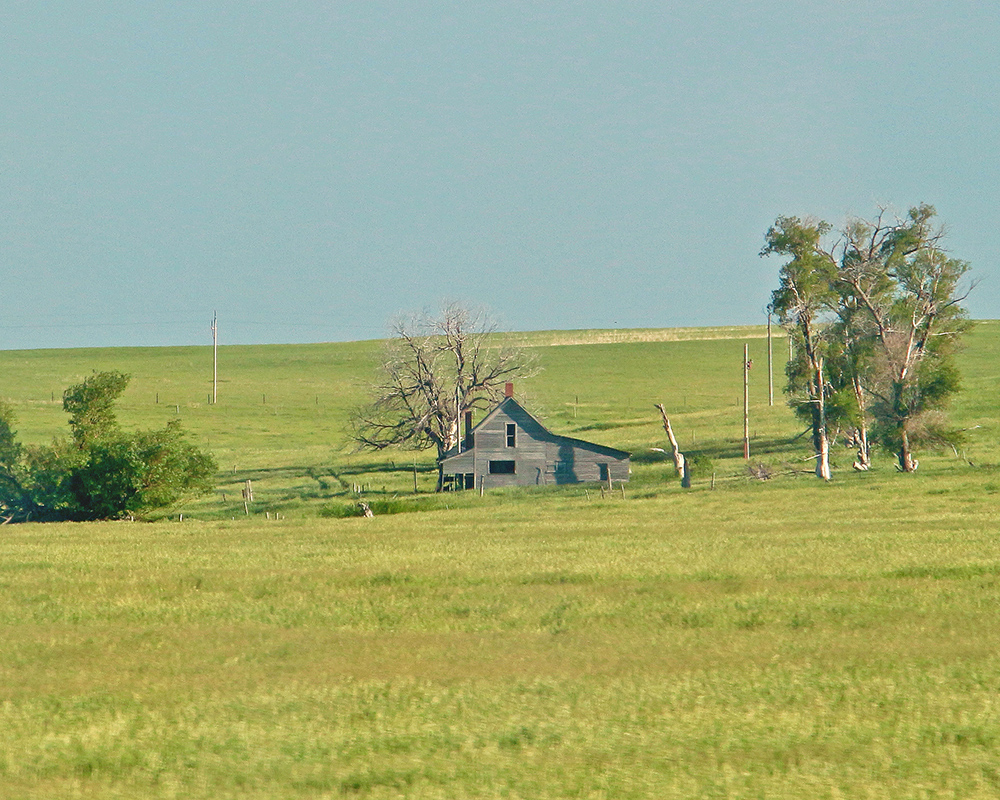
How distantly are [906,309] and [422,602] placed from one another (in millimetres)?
43792

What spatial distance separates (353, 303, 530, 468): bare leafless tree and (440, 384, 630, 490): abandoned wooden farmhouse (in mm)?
4174

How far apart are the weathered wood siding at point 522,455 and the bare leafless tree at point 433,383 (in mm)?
4297

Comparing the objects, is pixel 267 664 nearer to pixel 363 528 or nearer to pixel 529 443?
pixel 363 528

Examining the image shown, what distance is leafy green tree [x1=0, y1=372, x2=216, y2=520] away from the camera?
47.5 m

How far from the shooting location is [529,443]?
216 ft

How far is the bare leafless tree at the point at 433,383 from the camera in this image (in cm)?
6994

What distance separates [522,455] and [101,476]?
24.9 metres

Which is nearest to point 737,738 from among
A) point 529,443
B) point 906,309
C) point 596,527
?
point 596,527

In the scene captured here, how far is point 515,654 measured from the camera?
1526cm

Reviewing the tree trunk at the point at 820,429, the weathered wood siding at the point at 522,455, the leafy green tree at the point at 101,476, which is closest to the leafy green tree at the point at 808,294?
the tree trunk at the point at 820,429

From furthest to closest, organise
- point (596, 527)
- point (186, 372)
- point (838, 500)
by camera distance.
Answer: point (186, 372)
point (838, 500)
point (596, 527)

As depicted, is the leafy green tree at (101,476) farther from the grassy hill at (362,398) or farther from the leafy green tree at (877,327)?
the leafy green tree at (877,327)

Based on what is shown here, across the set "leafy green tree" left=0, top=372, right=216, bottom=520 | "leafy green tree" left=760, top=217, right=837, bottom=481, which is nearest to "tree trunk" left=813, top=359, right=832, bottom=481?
"leafy green tree" left=760, top=217, right=837, bottom=481

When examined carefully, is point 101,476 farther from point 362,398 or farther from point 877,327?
point 362,398
